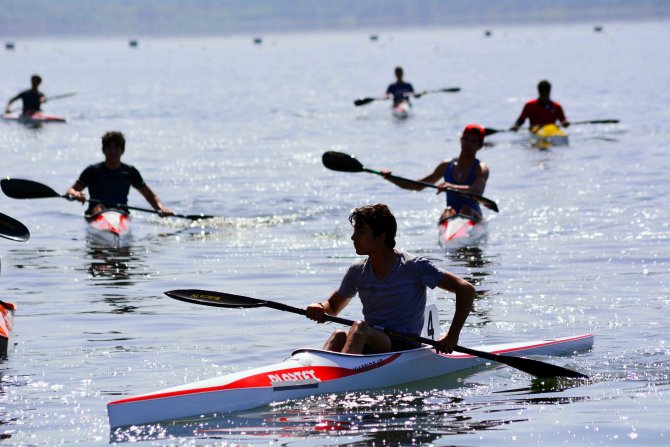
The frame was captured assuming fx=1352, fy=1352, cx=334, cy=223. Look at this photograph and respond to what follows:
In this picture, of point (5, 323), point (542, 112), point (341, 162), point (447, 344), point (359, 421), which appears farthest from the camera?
point (542, 112)

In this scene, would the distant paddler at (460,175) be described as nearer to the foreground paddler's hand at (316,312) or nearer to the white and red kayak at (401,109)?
the foreground paddler's hand at (316,312)

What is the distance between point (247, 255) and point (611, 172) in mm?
10577

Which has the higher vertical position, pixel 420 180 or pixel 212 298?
pixel 420 180

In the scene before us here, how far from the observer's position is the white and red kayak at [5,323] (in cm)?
1150

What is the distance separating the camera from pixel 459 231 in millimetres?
17156

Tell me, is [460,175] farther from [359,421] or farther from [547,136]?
[547,136]

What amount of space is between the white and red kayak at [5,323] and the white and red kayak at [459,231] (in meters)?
6.33

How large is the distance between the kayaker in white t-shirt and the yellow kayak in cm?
1922

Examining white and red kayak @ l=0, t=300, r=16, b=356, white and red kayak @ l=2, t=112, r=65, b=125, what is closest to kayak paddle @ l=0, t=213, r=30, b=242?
white and red kayak @ l=0, t=300, r=16, b=356

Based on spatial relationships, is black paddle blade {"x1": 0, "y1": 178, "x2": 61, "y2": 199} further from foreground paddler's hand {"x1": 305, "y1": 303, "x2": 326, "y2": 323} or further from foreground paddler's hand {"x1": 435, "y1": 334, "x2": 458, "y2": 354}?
foreground paddler's hand {"x1": 435, "y1": 334, "x2": 458, "y2": 354}

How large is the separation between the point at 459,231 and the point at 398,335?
7.03 metres

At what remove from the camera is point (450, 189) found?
16.5 meters

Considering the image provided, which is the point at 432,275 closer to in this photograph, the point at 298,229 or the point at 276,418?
the point at 276,418

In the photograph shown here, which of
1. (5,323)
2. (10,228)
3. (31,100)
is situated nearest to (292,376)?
(5,323)
